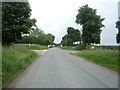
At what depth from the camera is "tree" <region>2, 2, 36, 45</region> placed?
19.1 meters

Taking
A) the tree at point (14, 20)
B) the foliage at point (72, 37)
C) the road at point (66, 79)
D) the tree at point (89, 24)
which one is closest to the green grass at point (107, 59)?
the road at point (66, 79)

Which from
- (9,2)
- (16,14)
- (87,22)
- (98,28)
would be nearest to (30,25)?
(16,14)

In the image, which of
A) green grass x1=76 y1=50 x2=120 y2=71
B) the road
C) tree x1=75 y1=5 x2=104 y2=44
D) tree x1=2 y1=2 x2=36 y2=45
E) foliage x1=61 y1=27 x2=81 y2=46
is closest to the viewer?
the road

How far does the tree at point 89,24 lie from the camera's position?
45.7 metres

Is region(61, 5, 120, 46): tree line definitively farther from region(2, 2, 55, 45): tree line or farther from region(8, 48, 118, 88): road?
region(8, 48, 118, 88): road

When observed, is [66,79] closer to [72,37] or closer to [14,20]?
[14,20]

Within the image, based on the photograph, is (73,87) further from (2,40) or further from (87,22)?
(87,22)

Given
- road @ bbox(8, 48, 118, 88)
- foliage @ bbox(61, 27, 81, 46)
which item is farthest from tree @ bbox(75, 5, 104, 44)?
foliage @ bbox(61, 27, 81, 46)

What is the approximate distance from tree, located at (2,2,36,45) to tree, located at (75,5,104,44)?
1087 inches

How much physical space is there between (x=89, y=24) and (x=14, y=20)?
29.1m

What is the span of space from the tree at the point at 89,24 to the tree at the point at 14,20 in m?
27.6

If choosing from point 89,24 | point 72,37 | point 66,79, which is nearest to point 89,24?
point 89,24

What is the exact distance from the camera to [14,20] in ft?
64.8

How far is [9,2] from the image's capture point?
19516mm
